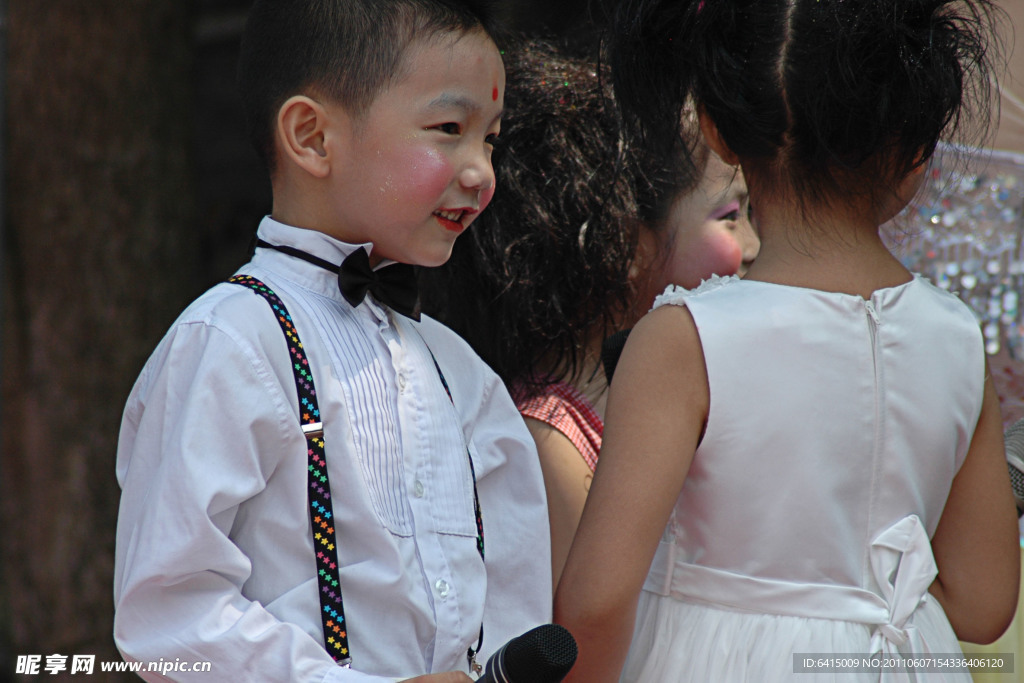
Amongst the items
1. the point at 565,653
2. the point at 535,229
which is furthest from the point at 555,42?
the point at 565,653

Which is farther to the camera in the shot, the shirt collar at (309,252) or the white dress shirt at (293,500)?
the shirt collar at (309,252)

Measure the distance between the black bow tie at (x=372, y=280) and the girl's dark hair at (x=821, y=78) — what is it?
506 millimetres

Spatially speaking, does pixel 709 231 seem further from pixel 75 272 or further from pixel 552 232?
pixel 75 272

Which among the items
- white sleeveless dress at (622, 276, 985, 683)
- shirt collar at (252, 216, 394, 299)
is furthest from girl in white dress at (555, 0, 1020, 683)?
shirt collar at (252, 216, 394, 299)

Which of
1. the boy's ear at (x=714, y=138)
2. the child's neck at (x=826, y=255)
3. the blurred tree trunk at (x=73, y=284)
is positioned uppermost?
the boy's ear at (x=714, y=138)

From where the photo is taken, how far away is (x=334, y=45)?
1416 mm

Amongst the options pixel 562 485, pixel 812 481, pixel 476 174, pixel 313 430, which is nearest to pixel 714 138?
pixel 476 174

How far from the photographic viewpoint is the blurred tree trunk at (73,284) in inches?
125

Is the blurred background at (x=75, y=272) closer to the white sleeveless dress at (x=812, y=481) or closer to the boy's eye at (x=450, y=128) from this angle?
the boy's eye at (x=450, y=128)

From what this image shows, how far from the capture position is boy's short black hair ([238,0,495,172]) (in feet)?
4.58

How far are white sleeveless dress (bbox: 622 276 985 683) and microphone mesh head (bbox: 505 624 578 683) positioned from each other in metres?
0.36

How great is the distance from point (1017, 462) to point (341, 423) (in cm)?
124

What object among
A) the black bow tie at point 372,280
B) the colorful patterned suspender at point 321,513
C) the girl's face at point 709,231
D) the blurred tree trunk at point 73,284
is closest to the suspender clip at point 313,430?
the colorful patterned suspender at point 321,513

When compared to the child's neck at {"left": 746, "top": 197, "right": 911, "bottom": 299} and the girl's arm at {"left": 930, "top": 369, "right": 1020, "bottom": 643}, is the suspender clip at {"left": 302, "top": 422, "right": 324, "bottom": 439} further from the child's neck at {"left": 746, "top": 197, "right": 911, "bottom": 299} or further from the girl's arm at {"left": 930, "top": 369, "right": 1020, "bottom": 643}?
the girl's arm at {"left": 930, "top": 369, "right": 1020, "bottom": 643}
